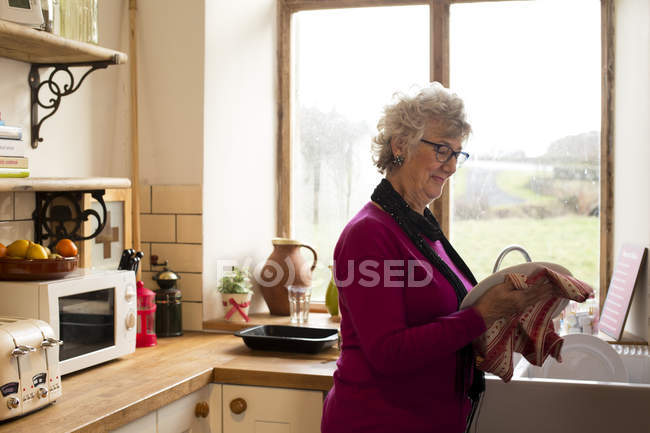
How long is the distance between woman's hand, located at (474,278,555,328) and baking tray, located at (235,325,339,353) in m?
0.82

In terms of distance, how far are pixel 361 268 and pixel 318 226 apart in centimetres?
→ 159

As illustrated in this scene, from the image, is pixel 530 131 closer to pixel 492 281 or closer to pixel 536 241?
pixel 536 241

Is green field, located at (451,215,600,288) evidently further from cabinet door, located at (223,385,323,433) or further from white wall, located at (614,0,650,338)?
cabinet door, located at (223,385,323,433)

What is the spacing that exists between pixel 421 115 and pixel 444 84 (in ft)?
4.14

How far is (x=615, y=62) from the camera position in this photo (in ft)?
8.88

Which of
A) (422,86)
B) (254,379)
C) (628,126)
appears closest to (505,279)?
(422,86)

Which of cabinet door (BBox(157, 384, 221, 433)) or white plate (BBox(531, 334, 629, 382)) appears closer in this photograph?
cabinet door (BBox(157, 384, 221, 433))

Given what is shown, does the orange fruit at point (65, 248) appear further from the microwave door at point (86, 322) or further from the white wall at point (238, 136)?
the white wall at point (238, 136)

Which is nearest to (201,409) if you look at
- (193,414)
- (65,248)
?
(193,414)

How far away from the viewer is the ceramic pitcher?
2835 mm

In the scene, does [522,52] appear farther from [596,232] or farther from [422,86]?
[422,86]

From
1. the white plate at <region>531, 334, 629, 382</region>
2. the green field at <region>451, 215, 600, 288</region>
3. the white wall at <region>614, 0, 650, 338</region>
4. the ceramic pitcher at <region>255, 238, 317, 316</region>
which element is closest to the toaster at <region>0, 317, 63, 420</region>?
the ceramic pitcher at <region>255, 238, 317, 316</region>

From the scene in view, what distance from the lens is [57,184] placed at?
1.98 meters

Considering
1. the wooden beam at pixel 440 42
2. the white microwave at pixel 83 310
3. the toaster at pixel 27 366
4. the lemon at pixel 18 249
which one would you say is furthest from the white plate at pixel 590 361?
the lemon at pixel 18 249
